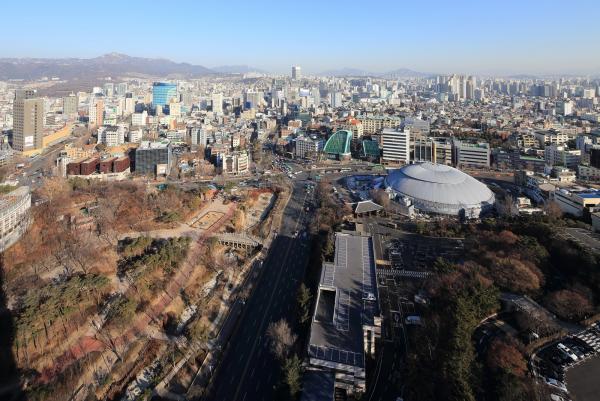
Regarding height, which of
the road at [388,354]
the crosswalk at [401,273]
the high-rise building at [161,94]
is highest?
the high-rise building at [161,94]

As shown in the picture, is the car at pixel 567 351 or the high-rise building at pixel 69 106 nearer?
the car at pixel 567 351

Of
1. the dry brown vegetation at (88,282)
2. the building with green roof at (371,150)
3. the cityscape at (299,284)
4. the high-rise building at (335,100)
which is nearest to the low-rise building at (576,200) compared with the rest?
the cityscape at (299,284)

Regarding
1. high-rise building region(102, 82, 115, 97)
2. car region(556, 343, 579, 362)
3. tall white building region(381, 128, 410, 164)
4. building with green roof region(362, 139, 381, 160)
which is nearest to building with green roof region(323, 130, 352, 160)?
building with green roof region(362, 139, 381, 160)

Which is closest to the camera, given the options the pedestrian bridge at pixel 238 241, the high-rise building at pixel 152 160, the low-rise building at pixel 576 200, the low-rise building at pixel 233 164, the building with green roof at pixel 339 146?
the pedestrian bridge at pixel 238 241

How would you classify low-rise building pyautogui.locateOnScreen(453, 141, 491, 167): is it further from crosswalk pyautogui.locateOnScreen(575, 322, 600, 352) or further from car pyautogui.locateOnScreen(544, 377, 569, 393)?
car pyautogui.locateOnScreen(544, 377, 569, 393)

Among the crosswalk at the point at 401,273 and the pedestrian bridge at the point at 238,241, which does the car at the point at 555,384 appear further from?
the pedestrian bridge at the point at 238,241

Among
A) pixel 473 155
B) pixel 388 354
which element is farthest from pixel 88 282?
pixel 473 155

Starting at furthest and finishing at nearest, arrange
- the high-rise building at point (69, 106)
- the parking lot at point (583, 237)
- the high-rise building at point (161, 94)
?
the high-rise building at point (161, 94) → the high-rise building at point (69, 106) → the parking lot at point (583, 237)

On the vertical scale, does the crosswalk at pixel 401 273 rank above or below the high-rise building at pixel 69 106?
below
